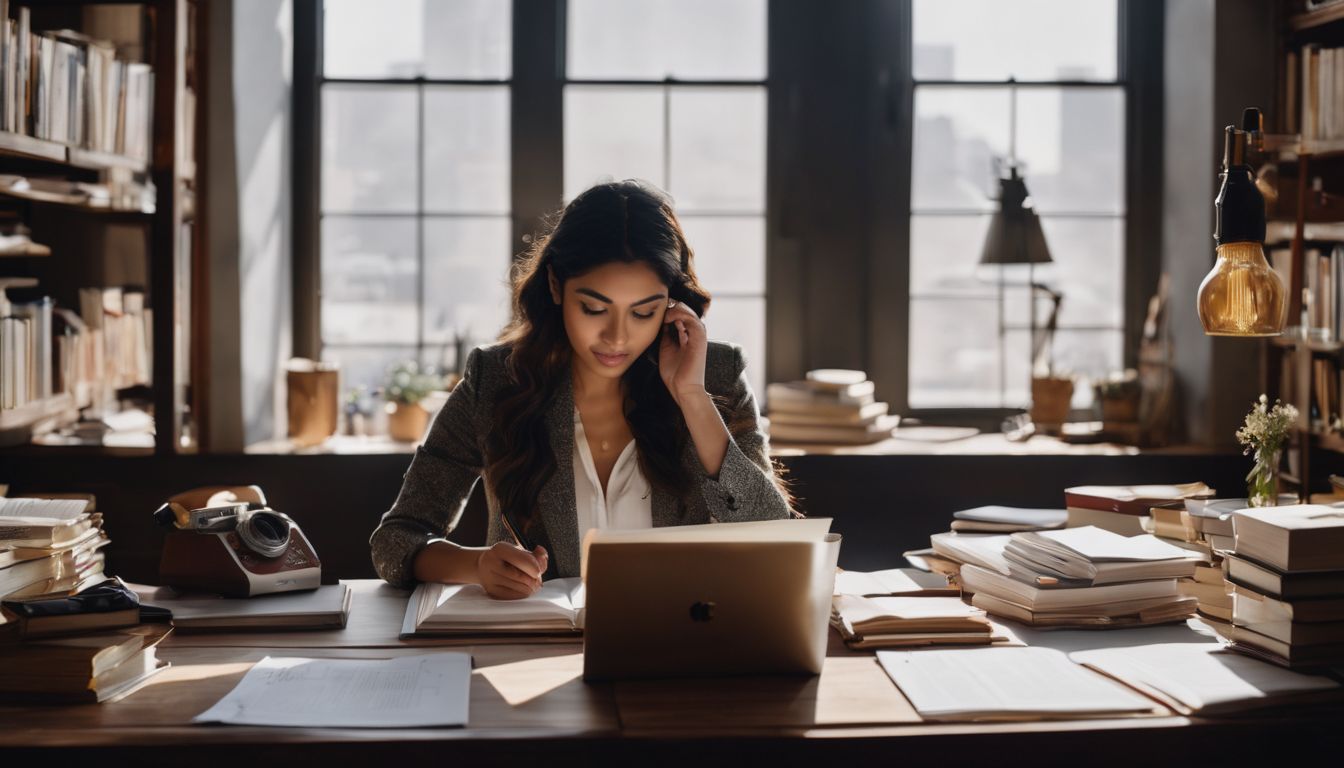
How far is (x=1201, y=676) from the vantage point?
1.60 meters

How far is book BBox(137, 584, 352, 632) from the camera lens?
1839 mm

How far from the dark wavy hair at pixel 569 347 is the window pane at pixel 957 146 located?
1526 mm

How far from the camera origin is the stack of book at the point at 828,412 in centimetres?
343

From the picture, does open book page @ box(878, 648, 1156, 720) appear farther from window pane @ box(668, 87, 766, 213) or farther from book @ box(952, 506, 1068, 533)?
window pane @ box(668, 87, 766, 213)

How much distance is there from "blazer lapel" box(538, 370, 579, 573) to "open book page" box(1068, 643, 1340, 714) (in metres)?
0.98

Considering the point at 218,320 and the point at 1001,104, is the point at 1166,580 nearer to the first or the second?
the point at 1001,104

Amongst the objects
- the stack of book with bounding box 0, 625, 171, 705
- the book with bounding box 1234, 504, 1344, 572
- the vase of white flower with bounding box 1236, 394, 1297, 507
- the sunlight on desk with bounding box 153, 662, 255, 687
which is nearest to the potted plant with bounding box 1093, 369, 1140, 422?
the vase of white flower with bounding box 1236, 394, 1297, 507

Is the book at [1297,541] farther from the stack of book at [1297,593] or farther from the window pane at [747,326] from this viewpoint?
the window pane at [747,326]

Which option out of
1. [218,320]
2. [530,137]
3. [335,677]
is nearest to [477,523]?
[218,320]

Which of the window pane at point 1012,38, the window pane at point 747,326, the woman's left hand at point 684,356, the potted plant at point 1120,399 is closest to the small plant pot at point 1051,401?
the potted plant at point 1120,399

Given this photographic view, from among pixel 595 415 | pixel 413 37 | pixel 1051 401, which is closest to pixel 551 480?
pixel 595 415

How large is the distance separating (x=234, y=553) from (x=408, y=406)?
5.11 ft

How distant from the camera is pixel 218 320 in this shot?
3.31 m

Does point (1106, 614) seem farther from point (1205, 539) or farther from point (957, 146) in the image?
point (957, 146)
